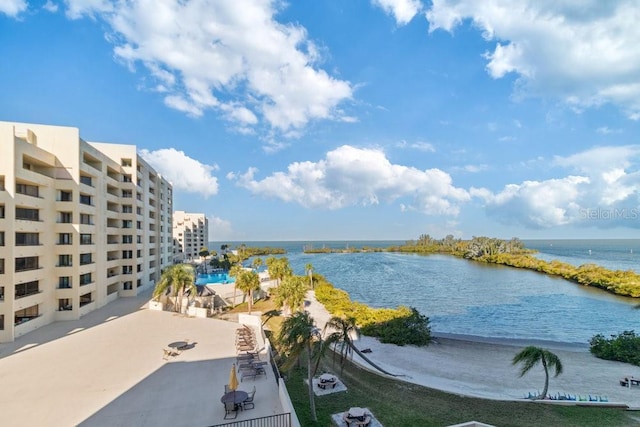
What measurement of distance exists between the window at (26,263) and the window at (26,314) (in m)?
2.86

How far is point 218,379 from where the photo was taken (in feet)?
48.0

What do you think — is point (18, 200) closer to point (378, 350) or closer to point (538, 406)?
point (378, 350)

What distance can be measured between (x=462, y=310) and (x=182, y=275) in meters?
36.3

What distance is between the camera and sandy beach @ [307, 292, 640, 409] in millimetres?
18500

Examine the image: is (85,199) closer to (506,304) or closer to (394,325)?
(394,325)

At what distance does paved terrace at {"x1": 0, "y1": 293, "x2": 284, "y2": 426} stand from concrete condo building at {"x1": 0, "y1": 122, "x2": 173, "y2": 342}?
273cm

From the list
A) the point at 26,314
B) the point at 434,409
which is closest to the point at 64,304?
the point at 26,314

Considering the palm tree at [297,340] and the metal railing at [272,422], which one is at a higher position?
the palm tree at [297,340]

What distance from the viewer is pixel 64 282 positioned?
26406mm

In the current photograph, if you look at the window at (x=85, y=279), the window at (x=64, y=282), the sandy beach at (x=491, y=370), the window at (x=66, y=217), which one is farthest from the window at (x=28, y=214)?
the sandy beach at (x=491, y=370)

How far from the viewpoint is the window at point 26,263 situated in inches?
876

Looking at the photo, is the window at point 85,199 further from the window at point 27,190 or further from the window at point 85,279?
the window at point 85,279

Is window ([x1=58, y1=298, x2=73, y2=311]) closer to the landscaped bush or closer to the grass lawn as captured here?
the grass lawn

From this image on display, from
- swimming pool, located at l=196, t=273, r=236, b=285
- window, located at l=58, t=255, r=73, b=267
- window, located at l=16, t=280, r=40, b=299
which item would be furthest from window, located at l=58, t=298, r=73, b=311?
swimming pool, located at l=196, t=273, r=236, b=285
